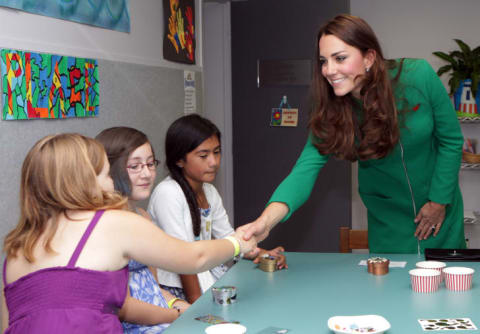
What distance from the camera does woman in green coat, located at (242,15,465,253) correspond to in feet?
6.77

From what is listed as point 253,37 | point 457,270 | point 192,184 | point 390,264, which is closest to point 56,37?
point 192,184

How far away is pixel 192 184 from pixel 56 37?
2.57ft

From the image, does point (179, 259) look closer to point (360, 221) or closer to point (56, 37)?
point (56, 37)

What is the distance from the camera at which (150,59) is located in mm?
3068

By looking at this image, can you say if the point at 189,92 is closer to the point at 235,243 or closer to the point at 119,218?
the point at 235,243

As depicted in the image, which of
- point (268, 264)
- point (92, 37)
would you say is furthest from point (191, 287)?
point (92, 37)

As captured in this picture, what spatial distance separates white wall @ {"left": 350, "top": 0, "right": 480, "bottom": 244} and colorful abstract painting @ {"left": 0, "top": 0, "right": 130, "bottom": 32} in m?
2.44

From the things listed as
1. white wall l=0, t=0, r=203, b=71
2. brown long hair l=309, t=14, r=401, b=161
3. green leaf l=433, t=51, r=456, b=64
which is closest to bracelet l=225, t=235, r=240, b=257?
brown long hair l=309, t=14, r=401, b=161

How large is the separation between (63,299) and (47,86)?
105 centimetres

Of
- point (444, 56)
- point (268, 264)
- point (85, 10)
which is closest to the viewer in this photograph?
point (268, 264)

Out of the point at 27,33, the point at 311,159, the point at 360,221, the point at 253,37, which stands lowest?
the point at 360,221

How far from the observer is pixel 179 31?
11.2ft

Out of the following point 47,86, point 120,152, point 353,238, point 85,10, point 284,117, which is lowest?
point 353,238

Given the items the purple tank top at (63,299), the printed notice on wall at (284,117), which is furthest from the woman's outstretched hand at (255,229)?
the printed notice on wall at (284,117)
